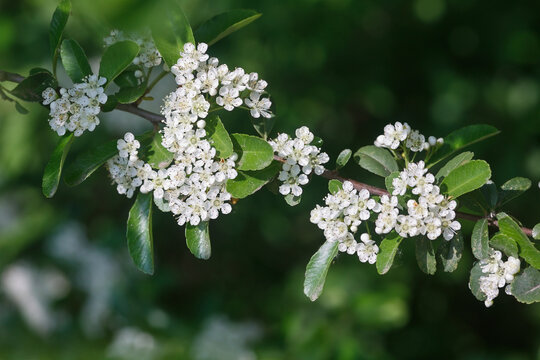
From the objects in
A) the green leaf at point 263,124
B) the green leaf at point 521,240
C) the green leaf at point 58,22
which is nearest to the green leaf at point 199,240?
the green leaf at point 263,124

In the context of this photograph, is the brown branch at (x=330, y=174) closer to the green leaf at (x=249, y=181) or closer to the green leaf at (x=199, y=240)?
the green leaf at (x=249, y=181)

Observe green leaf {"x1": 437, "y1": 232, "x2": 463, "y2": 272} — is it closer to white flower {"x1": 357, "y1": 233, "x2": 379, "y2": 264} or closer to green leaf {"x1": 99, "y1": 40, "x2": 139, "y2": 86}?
white flower {"x1": 357, "y1": 233, "x2": 379, "y2": 264}

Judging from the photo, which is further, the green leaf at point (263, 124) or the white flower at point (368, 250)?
the green leaf at point (263, 124)

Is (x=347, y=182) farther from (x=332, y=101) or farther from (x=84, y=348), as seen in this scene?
(x=84, y=348)

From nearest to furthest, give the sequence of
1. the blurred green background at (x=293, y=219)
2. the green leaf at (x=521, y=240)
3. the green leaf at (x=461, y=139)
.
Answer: the green leaf at (x=521, y=240) < the green leaf at (x=461, y=139) < the blurred green background at (x=293, y=219)

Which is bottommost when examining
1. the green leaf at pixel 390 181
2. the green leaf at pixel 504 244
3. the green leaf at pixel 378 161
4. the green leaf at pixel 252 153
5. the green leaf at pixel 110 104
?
the green leaf at pixel 504 244

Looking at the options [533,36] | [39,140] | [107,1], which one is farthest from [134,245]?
[533,36]

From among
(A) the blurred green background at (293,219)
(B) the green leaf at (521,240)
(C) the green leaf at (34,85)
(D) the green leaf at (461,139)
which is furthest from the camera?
(A) the blurred green background at (293,219)

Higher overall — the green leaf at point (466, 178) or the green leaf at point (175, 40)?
the green leaf at point (175, 40)
